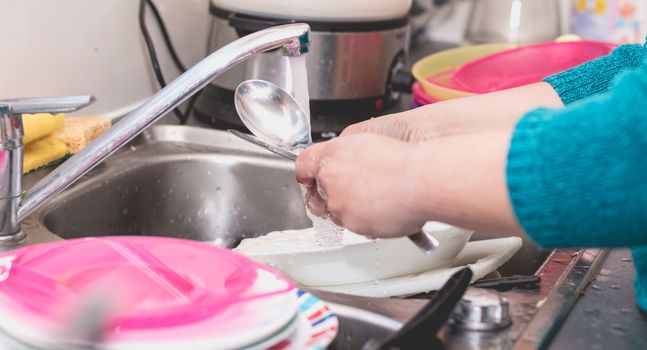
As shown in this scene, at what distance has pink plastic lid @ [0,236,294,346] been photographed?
0.60 m

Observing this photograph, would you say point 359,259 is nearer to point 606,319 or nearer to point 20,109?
point 606,319

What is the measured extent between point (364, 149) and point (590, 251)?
1.22 ft

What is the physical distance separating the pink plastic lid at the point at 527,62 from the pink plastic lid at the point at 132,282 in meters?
0.86

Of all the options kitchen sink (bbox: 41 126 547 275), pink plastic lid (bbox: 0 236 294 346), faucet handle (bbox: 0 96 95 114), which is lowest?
kitchen sink (bbox: 41 126 547 275)

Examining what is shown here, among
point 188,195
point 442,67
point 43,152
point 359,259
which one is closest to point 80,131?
point 43,152

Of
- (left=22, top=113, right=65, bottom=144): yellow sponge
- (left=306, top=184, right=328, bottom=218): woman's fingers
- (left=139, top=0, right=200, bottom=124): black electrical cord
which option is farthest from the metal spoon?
(left=139, top=0, right=200, bottom=124): black electrical cord

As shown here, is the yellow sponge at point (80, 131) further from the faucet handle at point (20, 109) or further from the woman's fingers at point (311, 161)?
the woman's fingers at point (311, 161)

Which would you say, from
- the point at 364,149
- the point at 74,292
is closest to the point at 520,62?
the point at 364,149

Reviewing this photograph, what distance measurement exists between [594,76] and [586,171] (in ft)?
1.49

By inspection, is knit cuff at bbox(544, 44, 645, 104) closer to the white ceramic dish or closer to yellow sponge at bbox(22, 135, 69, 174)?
the white ceramic dish

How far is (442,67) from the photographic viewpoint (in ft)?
5.37

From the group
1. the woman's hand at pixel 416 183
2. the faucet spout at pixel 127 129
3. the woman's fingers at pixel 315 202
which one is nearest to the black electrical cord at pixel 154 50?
the faucet spout at pixel 127 129

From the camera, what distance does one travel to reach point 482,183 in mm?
640

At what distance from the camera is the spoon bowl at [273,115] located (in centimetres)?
A: 96
